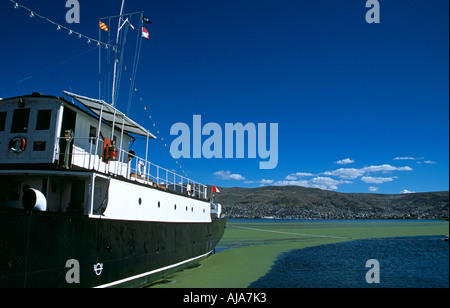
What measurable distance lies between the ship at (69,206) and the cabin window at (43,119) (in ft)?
0.13

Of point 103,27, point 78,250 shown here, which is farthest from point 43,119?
point 103,27

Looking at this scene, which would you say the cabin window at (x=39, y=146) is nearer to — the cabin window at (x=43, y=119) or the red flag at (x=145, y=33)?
the cabin window at (x=43, y=119)

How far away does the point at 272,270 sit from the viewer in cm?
2198

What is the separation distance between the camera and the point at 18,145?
12.3 metres

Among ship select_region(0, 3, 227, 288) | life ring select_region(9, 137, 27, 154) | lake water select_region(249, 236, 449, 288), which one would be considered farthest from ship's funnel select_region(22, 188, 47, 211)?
lake water select_region(249, 236, 449, 288)

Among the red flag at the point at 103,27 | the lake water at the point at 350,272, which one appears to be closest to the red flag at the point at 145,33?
the red flag at the point at 103,27

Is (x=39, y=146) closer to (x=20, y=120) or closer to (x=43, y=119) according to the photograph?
(x=43, y=119)

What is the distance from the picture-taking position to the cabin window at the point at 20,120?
1263cm

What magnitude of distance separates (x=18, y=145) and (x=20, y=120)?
111 cm
